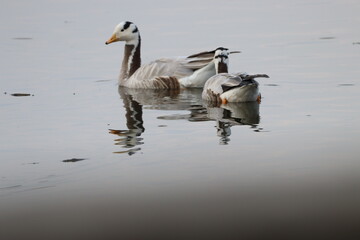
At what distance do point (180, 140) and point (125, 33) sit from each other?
27.6 ft

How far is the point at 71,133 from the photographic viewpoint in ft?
40.4

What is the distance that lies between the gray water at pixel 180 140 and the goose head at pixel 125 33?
83cm

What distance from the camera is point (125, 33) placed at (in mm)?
19375

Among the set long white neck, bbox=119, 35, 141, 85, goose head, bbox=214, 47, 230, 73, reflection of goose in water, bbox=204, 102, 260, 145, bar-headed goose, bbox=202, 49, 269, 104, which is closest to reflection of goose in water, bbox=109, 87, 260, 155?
reflection of goose in water, bbox=204, 102, 260, 145

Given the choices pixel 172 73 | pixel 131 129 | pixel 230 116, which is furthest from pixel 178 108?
pixel 172 73

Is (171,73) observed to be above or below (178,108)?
above

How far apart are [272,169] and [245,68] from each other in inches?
374

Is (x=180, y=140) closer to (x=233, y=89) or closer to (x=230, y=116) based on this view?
(x=230, y=116)

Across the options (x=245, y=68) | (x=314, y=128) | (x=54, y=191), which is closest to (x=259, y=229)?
(x=54, y=191)

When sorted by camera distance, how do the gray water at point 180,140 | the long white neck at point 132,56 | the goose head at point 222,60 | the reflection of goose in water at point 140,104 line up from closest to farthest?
the gray water at point 180,140
the reflection of goose in water at point 140,104
the goose head at point 222,60
the long white neck at point 132,56

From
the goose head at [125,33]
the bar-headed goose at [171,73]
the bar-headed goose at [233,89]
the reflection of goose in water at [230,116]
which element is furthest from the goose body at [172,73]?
the reflection of goose in water at [230,116]

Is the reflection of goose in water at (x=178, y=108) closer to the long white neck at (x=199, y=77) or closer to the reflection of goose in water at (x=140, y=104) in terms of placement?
the reflection of goose in water at (x=140, y=104)

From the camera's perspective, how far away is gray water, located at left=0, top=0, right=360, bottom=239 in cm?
659

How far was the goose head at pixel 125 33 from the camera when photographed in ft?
63.4
